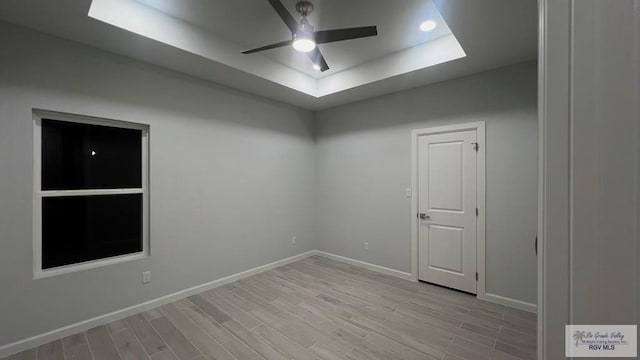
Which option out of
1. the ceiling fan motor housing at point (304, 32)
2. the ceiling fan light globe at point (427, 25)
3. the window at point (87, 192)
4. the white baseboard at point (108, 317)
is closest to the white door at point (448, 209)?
the ceiling fan light globe at point (427, 25)

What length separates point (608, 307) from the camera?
44 centimetres

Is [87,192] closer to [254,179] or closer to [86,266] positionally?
[86,266]

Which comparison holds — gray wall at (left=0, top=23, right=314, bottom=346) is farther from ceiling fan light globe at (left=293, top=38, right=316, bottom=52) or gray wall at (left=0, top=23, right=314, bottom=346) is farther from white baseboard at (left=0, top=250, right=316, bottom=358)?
ceiling fan light globe at (left=293, top=38, right=316, bottom=52)

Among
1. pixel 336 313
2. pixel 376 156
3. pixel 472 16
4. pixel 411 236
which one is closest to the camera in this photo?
pixel 472 16

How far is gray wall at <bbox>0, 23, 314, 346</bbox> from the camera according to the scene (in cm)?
221

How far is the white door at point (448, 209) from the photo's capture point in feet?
10.8

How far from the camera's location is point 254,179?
4.01 metres

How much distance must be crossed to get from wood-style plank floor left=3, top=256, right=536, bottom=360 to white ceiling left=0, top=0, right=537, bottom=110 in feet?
9.30

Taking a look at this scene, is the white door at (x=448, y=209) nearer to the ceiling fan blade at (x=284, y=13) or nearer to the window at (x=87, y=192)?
the ceiling fan blade at (x=284, y=13)

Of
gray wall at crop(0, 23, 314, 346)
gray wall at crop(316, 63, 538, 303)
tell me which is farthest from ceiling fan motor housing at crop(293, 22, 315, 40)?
gray wall at crop(316, 63, 538, 303)

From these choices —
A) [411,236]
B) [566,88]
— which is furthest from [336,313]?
[566,88]

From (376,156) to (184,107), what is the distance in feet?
9.38

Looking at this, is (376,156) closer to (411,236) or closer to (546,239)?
(411,236)

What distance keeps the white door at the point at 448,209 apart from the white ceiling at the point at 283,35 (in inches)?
37.9
